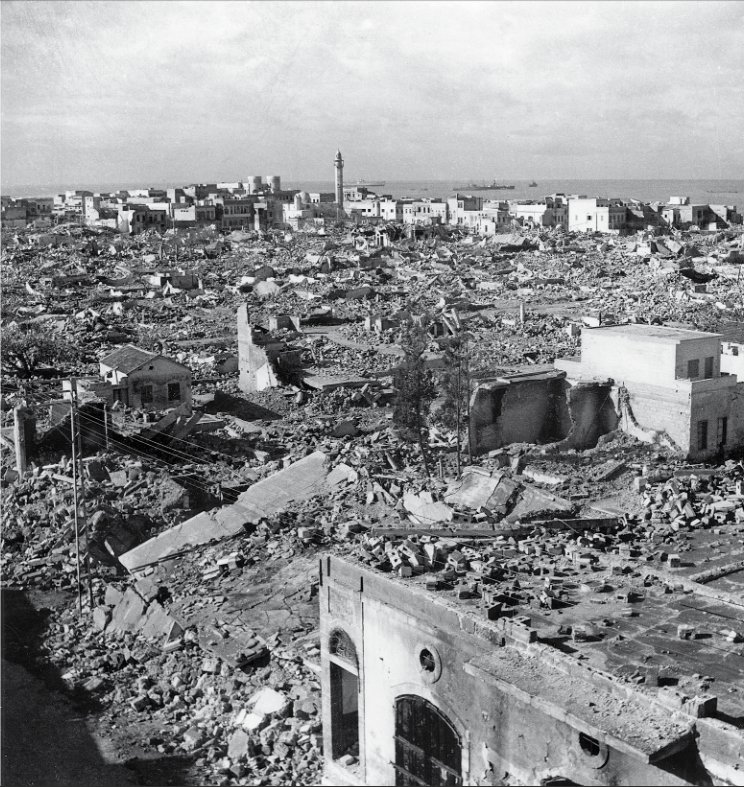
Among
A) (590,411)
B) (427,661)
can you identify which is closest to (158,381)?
(590,411)

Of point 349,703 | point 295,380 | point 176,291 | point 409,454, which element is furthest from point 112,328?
point 349,703

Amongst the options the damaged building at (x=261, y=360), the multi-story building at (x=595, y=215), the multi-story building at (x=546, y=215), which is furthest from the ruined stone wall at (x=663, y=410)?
the multi-story building at (x=546, y=215)

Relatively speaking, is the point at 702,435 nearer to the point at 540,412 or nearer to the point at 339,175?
the point at 540,412

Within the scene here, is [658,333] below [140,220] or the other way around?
below

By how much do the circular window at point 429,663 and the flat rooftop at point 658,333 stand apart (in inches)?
361

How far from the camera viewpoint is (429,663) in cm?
786

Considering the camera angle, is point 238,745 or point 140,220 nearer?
point 238,745

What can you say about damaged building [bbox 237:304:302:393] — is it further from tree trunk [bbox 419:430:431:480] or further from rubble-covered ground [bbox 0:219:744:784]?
tree trunk [bbox 419:430:431:480]

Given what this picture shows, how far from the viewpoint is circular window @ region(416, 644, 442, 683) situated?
7715mm

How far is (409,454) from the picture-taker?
15930 mm

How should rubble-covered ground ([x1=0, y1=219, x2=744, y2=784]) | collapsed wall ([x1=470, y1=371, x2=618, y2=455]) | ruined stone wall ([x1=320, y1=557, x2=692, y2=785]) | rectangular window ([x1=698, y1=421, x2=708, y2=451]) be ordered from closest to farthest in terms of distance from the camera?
ruined stone wall ([x1=320, y1=557, x2=692, y2=785]) → rubble-covered ground ([x1=0, y1=219, x2=744, y2=784]) → rectangular window ([x1=698, y1=421, x2=708, y2=451]) → collapsed wall ([x1=470, y1=371, x2=618, y2=455])

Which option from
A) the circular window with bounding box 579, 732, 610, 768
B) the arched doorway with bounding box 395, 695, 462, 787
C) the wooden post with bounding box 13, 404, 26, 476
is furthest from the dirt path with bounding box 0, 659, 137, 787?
the wooden post with bounding box 13, 404, 26, 476

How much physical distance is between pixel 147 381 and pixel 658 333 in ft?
31.8

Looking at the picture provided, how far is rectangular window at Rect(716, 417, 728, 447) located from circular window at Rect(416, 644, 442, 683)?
9.36m
